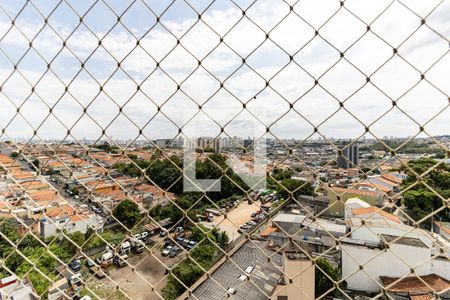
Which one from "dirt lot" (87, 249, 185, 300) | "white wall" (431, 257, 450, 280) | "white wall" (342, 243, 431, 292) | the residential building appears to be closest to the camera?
the residential building

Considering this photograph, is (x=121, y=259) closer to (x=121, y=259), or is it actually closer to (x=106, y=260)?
(x=121, y=259)

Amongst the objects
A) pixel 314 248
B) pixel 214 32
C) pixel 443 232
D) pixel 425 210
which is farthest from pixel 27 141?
pixel 425 210

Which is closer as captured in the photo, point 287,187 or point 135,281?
point 287,187

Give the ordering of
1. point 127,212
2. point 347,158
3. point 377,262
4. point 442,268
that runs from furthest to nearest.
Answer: point 127,212 < point 442,268 < point 377,262 < point 347,158

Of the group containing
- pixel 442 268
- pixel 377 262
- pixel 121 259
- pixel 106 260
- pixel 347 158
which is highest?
pixel 347 158

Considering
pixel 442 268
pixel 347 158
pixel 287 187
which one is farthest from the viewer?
pixel 442 268

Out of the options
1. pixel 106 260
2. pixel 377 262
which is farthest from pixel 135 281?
pixel 377 262

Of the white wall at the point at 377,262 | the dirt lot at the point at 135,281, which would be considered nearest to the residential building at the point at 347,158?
the white wall at the point at 377,262

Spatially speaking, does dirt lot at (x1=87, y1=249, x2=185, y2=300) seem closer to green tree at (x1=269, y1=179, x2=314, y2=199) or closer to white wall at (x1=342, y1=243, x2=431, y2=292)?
white wall at (x1=342, y1=243, x2=431, y2=292)

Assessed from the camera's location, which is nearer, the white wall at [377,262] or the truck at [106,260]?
the white wall at [377,262]

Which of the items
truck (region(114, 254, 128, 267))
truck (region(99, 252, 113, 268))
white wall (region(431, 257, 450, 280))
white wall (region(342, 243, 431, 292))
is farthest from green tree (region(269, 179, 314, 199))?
truck (region(99, 252, 113, 268))

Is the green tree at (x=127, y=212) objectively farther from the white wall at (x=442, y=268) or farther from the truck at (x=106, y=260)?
the white wall at (x=442, y=268)
